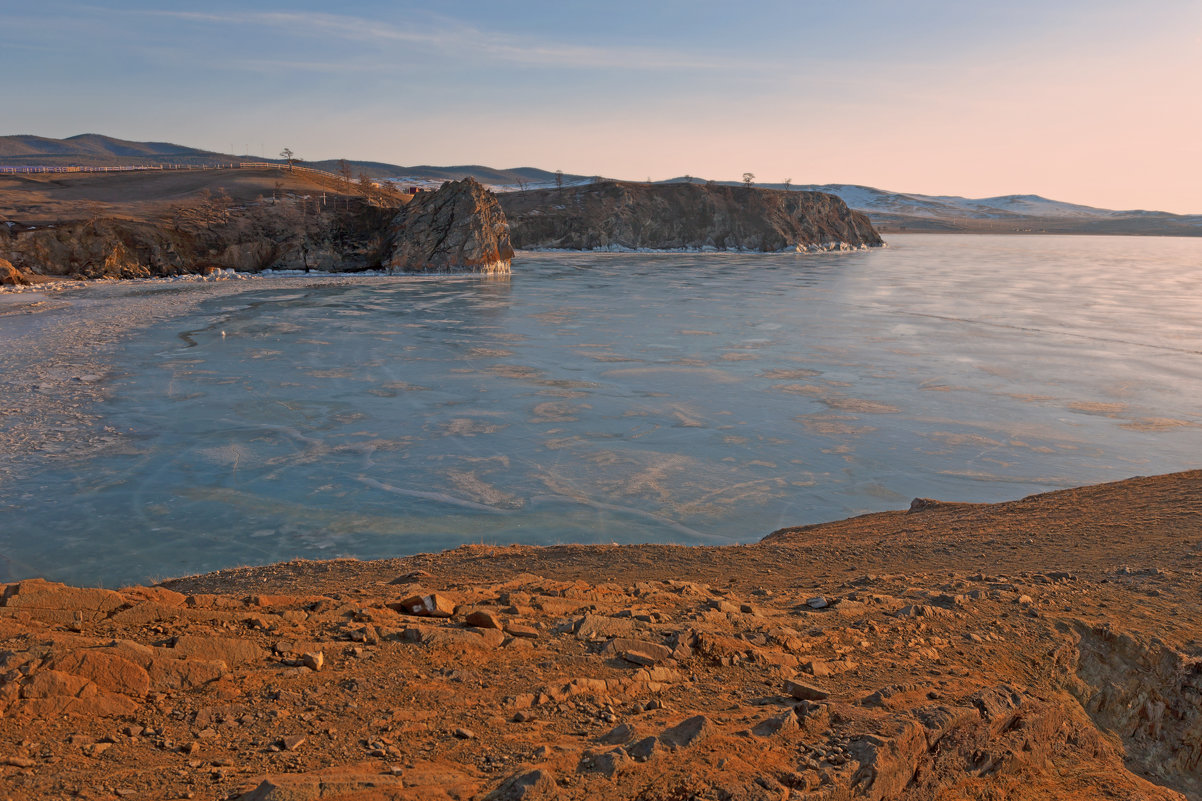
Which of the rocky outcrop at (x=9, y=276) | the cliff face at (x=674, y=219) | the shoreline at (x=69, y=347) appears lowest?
the shoreline at (x=69, y=347)

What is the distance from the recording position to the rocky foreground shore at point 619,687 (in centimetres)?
354

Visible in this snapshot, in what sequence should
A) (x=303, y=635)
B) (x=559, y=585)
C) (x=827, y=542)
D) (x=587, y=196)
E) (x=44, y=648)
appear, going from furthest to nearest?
(x=587, y=196), (x=827, y=542), (x=559, y=585), (x=303, y=635), (x=44, y=648)

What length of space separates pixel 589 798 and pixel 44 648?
125 inches

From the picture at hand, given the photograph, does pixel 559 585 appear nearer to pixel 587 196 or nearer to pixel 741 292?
pixel 741 292

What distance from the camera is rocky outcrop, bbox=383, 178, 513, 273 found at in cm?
5375

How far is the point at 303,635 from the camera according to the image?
4.93 meters

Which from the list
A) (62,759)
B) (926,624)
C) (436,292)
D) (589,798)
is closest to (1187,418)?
(926,624)

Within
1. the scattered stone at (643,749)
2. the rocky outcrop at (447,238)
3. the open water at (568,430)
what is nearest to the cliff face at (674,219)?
the rocky outcrop at (447,238)

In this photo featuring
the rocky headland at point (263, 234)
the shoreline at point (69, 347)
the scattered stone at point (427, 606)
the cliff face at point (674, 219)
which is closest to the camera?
the scattered stone at point (427, 606)

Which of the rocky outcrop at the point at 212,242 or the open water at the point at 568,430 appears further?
the rocky outcrop at the point at 212,242

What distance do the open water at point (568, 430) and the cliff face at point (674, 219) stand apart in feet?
217

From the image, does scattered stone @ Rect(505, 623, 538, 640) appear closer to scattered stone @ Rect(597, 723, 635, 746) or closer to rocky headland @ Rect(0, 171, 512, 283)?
scattered stone @ Rect(597, 723, 635, 746)

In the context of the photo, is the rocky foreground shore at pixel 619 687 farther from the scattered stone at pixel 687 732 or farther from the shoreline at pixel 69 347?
the shoreline at pixel 69 347

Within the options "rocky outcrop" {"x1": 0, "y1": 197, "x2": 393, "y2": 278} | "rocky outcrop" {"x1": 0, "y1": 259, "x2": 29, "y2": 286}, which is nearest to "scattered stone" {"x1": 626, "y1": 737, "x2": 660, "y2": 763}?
"rocky outcrop" {"x1": 0, "y1": 259, "x2": 29, "y2": 286}
